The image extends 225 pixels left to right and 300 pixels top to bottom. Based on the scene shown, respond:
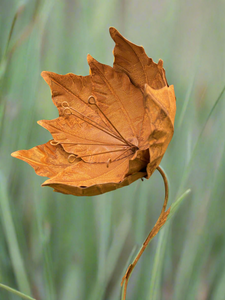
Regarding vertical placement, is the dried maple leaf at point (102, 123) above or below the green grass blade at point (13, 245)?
above

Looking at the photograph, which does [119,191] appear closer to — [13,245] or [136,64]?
[13,245]

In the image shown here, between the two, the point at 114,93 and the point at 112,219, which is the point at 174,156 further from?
the point at 114,93

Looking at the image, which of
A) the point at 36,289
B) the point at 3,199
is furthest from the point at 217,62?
the point at 36,289

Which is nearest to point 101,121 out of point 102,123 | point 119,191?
point 102,123

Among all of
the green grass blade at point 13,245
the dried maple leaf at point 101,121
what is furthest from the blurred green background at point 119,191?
the dried maple leaf at point 101,121

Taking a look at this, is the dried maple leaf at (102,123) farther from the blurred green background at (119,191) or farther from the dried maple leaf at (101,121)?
the blurred green background at (119,191)

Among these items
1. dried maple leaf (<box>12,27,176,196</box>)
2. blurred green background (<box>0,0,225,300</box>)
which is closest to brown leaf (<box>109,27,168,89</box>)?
dried maple leaf (<box>12,27,176,196</box>)

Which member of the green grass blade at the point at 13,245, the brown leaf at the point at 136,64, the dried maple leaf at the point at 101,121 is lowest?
the green grass blade at the point at 13,245
